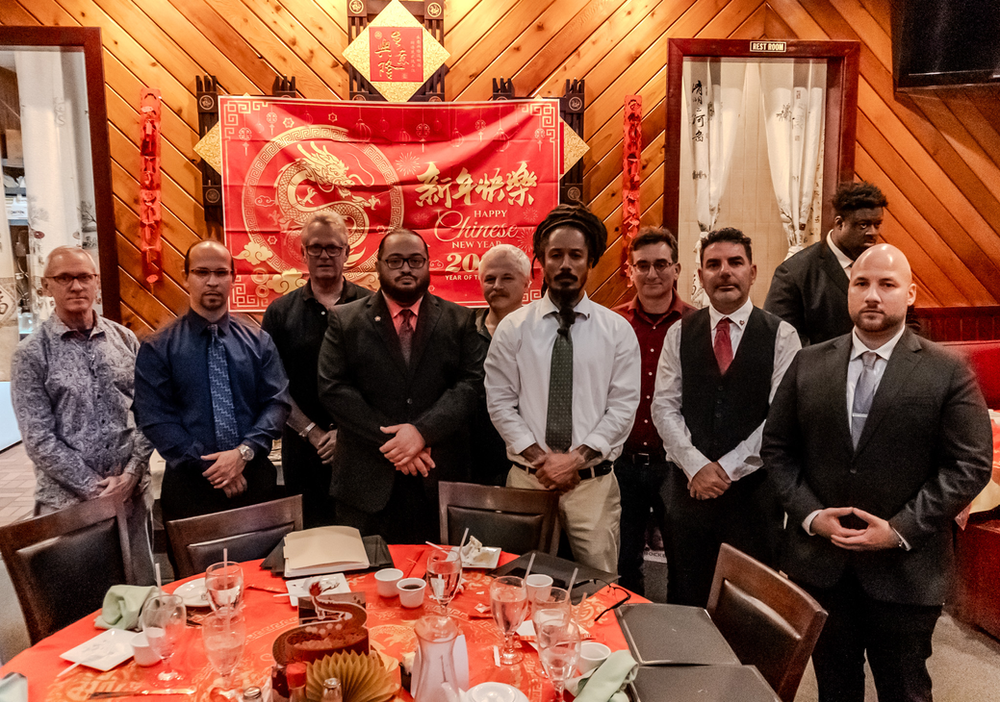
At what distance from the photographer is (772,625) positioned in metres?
1.75

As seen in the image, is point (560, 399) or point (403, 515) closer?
point (560, 399)

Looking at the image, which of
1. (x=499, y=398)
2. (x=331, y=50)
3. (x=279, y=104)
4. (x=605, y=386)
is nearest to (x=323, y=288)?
(x=499, y=398)

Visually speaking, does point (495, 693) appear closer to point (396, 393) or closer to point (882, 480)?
point (882, 480)

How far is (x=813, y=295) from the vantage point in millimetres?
3307

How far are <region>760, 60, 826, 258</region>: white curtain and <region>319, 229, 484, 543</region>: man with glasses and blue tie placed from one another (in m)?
3.14

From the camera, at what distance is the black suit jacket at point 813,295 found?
3.27m

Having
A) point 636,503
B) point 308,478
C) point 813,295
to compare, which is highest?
point 813,295

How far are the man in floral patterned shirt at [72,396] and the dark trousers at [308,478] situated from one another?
631 millimetres

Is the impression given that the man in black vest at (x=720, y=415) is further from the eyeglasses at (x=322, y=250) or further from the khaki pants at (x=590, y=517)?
the eyeglasses at (x=322, y=250)

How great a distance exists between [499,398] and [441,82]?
8.86 ft

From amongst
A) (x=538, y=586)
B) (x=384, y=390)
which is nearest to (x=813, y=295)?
(x=384, y=390)

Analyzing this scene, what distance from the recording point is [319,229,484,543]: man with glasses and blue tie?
2.70 metres

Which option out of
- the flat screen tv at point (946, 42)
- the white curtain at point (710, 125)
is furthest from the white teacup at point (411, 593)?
the flat screen tv at point (946, 42)

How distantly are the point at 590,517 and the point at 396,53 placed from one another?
3.25 meters
